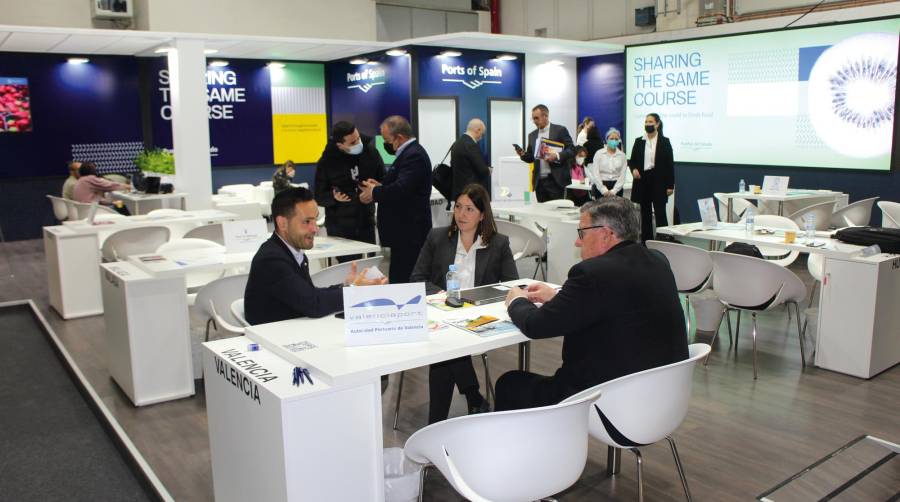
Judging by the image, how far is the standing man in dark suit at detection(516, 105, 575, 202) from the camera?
8.66 metres

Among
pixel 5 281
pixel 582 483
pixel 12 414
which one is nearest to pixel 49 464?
pixel 12 414

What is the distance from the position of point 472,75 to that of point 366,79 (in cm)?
175

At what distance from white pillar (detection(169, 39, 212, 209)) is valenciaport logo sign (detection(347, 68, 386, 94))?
11.3 ft

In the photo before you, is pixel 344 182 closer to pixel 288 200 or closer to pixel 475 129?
pixel 475 129

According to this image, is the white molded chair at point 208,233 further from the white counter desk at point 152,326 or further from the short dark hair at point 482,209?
the short dark hair at point 482,209

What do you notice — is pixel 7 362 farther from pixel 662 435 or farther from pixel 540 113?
pixel 540 113

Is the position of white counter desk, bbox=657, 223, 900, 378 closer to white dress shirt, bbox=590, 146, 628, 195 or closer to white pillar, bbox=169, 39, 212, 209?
white dress shirt, bbox=590, 146, 628, 195

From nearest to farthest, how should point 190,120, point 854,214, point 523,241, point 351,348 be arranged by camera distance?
point 351,348 < point 523,241 < point 854,214 < point 190,120

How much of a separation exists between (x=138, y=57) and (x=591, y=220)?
10.9m

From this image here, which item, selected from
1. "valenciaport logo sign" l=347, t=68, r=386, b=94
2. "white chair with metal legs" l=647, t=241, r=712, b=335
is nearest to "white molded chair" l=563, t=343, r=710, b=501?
"white chair with metal legs" l=647, t=241, r=712, b=335

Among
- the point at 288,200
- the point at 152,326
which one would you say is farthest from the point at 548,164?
the point at 288,200

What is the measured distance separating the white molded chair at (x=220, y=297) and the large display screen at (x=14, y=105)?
28.3 feet

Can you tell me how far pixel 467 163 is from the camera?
7812mm

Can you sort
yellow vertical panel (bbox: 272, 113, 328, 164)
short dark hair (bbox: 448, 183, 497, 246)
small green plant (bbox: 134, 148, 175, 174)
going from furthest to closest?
yellow vertical panel (bbox: 272, 113, 328, 164) → small green plant (bbox: 134, 148, 175, 174) → short dark hair (bbox: 448, 183, 497, 246)
